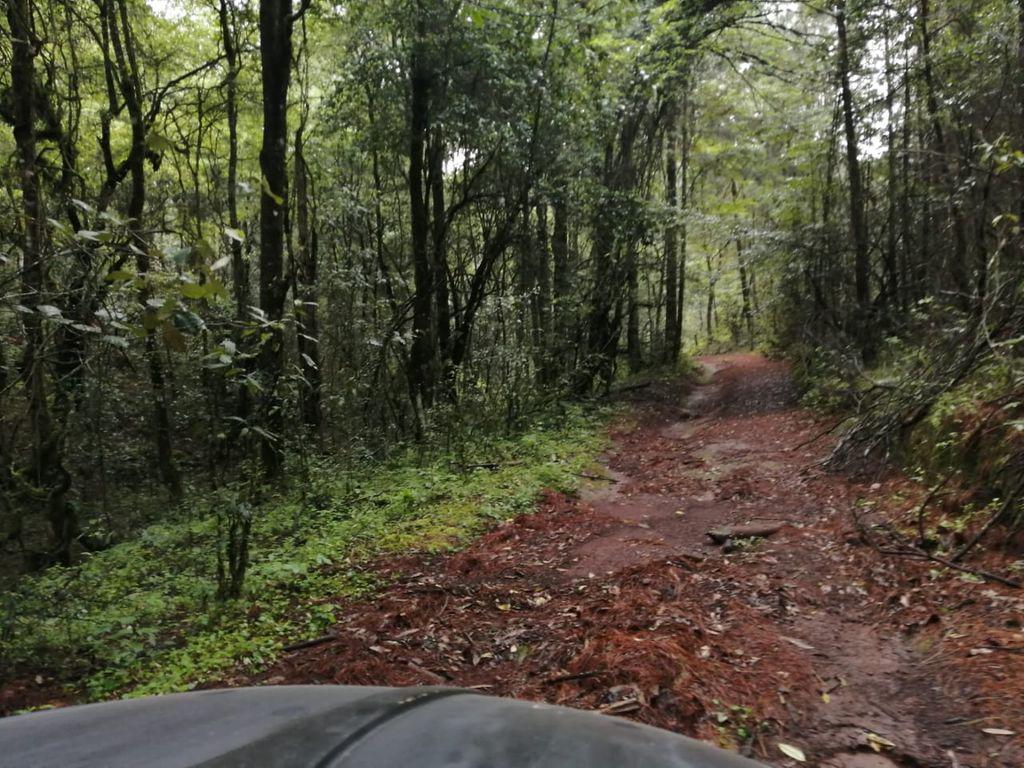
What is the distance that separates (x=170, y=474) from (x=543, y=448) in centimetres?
661

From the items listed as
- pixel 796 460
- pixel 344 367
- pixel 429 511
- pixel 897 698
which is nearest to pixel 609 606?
pixel 897 698

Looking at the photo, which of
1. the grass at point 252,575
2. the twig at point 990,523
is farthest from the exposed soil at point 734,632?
the grass at point 252,575

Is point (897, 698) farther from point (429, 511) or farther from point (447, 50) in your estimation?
point (447, 50)

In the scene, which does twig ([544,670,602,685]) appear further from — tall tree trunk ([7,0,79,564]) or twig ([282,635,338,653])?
tall tree trunk ([7,0,79,564])

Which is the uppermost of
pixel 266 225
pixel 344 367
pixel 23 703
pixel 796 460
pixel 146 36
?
pixel 146 36

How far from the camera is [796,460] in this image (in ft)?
30.0

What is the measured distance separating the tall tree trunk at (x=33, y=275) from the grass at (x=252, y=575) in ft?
2.46

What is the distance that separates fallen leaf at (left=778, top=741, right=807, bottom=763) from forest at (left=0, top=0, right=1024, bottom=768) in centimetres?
2

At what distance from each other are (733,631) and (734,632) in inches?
0.6

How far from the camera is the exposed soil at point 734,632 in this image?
10.7 feet

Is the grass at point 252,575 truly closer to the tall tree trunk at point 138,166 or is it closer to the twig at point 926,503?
the tall tree trunk at point 138,166

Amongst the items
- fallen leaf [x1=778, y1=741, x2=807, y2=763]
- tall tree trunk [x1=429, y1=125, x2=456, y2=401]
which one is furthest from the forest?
tall tree trunk [x1=429, y1=125, x2=456, y2=401]

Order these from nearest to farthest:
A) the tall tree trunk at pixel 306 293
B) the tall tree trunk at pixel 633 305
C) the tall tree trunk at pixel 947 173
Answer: the tall tree trunk at pixel 947 173, the tall tree trunk at pixel 306 293, the tall tree trunk at pixel 633 305

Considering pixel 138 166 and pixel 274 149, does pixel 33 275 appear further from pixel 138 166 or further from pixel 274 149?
pixel 138 166
